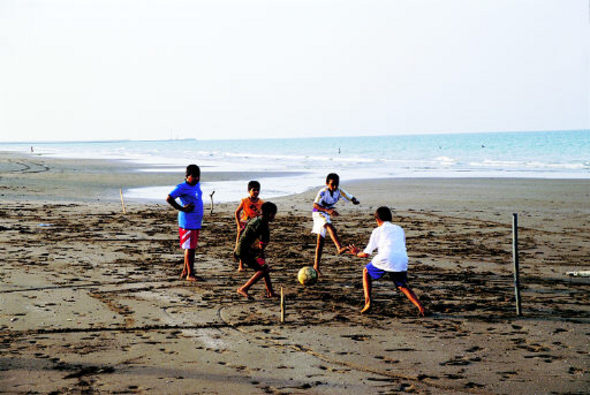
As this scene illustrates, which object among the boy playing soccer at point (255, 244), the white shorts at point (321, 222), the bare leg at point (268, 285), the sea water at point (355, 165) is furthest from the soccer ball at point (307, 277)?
the sea water at point (355, 165)

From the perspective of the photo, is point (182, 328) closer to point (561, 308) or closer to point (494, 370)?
point (494, 370)

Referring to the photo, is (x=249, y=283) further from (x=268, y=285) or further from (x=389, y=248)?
(x=389, y=248)

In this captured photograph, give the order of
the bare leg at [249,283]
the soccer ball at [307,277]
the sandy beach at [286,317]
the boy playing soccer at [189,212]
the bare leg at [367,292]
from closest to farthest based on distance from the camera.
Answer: the sandy beach at [286,317] < the bare leg at [367,292] < the bare leg at [249,283] < the soccer ball at [307,277] < the boy playing soccer at [189,212]

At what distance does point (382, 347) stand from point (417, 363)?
56cm

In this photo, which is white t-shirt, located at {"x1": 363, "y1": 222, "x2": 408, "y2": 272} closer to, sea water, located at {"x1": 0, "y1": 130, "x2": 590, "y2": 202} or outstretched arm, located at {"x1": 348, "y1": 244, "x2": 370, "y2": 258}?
outstretched arm, located at {"x1": 348, "y1": 244, "x2": 370, "y2": 258}

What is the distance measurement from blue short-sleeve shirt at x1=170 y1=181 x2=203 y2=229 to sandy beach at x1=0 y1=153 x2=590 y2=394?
3.03 feet

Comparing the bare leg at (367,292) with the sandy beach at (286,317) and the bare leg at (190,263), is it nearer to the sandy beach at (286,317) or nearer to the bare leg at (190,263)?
the sandy beach at (286,317)

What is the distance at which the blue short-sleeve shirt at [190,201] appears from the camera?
9.53 metres

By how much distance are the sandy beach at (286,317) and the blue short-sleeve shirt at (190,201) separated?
36.4 inches

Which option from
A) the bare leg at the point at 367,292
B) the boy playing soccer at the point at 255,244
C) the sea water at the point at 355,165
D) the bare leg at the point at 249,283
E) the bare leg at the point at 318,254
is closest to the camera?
the bare leg at the point at 367,292

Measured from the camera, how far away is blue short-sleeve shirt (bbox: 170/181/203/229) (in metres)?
9.53

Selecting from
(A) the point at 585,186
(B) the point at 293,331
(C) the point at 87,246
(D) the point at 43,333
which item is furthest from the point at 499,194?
(D) the point at 43,333

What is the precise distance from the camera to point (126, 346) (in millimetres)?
6250

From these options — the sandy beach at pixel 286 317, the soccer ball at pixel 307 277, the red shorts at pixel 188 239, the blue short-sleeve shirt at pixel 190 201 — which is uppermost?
the blue short-sleeve shirt at pixel 190 201
